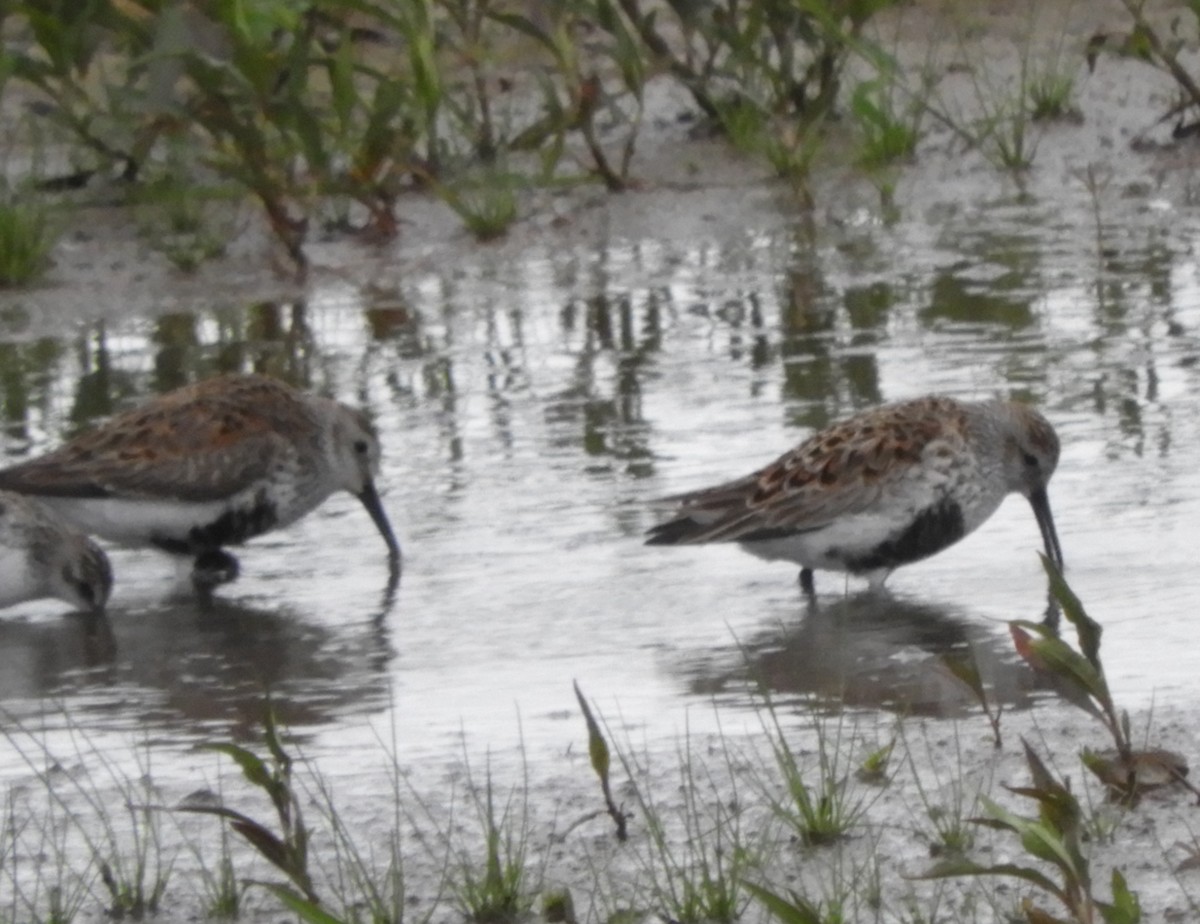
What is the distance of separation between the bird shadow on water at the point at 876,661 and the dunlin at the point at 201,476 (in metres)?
1.54

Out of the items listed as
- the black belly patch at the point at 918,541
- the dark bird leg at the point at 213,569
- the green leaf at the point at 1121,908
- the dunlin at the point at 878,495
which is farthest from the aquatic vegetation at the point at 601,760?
the dark bird leg at the point at 213,569

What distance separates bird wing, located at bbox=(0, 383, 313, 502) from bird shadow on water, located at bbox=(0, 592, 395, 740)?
47cm

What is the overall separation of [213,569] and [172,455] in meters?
0.46

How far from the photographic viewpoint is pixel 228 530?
309 inches

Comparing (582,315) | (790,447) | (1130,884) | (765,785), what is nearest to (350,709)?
(765,785)

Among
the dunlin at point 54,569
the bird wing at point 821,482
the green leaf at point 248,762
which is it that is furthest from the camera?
the dunlin at point 54,569

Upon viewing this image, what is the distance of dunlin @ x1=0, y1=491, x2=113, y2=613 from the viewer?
7293 mm

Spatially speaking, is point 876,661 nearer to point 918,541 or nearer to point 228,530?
point 918,541

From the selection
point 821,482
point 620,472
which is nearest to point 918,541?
point 821,482

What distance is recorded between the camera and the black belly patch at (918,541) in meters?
7.16

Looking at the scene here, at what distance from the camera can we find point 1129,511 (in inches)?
297

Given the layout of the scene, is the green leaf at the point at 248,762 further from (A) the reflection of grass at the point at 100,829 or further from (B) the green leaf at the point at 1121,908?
(B) the green leaf at the point at 1121,908

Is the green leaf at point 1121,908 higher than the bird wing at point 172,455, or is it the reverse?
the bird wing at point 172,455

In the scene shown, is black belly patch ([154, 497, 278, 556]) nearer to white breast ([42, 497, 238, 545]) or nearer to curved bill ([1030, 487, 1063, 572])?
white breast ([42, 497, 238, 545])
